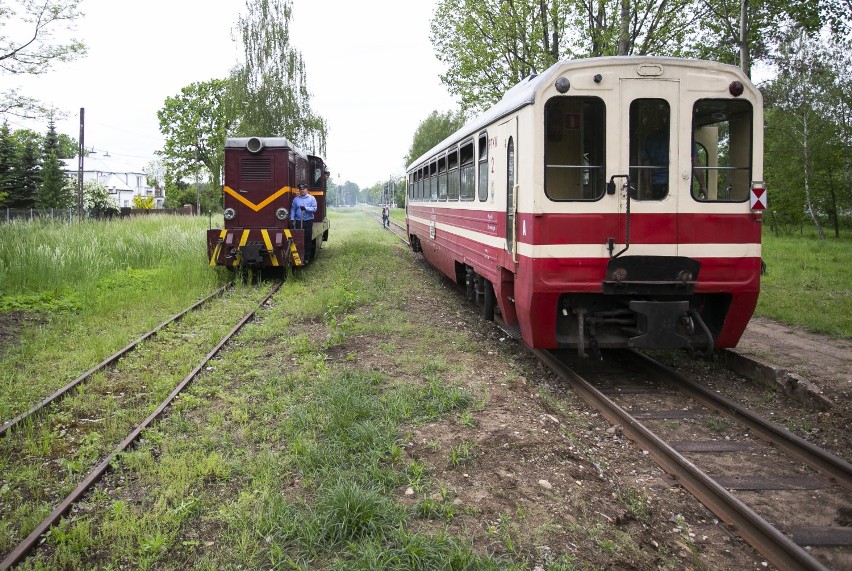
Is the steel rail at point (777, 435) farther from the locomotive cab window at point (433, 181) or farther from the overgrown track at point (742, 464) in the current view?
the locomotive cab window at point (433, 181)

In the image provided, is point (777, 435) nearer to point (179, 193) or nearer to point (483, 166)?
point (483, 166)

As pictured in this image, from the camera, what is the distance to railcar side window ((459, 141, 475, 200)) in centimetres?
996

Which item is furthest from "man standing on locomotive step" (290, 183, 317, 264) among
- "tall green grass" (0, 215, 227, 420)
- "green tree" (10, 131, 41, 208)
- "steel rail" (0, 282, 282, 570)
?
"green tree" (10, 131, 41, 208)

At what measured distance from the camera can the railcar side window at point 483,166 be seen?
348 inches

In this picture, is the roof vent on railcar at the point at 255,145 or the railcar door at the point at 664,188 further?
the roof vent on railcar at the point at 255,145

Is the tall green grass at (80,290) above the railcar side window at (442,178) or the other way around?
the other way around

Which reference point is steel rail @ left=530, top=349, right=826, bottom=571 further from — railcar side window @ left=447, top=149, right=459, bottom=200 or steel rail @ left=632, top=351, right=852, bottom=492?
railcar side window @ left=447, top=149, right=459, bottom=200

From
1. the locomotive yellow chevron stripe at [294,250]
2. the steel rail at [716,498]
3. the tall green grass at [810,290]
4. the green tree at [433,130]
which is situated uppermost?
the green tree at [433,130]

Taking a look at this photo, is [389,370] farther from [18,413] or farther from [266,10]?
[266,10]

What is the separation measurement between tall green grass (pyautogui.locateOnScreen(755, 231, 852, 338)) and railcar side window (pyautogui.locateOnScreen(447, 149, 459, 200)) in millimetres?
5299

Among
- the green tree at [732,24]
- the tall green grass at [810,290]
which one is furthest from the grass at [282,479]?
the green tree at [732,24]

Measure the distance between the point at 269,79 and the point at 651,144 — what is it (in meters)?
25.3

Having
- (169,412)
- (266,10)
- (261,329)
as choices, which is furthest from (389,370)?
(266,10)

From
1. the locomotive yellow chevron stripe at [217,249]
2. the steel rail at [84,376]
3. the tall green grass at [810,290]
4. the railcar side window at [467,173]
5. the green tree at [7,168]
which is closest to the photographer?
the steel rail at [84,376]
